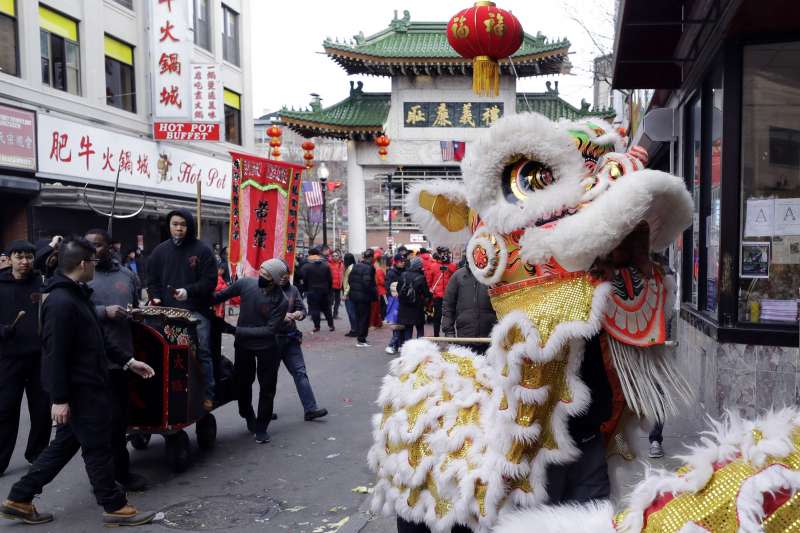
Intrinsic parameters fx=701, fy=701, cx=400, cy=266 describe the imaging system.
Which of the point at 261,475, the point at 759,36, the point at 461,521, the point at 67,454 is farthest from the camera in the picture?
the point at 759,36

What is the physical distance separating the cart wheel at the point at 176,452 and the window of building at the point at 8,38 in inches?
519

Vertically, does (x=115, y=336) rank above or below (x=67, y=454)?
above

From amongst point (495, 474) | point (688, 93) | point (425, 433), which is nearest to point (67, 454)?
point (425, 433)

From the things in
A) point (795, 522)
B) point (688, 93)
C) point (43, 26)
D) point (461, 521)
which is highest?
point (43, 26)

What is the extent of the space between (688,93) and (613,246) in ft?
23.9

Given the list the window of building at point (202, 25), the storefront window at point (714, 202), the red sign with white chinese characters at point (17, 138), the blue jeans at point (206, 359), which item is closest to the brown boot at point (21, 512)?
the blue jeans at point (206, 359)

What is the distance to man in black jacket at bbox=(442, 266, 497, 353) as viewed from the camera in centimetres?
715

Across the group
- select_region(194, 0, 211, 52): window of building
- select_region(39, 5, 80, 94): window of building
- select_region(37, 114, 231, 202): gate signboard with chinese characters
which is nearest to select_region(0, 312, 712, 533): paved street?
select_region(37, 114, 231, 202): gate signboard with chinese characters

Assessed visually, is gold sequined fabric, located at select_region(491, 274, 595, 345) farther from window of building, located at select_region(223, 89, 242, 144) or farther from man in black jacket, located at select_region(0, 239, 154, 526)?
window of building, located at select_region(223, 89, 242, 144)

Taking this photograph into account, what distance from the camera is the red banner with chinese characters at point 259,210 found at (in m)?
9.88

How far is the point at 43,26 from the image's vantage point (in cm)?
1697

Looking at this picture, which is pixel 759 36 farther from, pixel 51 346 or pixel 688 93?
pixel 51 346

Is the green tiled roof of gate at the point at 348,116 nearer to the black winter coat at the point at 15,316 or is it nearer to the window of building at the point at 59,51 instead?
the window of building at the point at 59,51

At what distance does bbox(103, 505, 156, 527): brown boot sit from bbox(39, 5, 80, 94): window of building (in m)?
15.2
